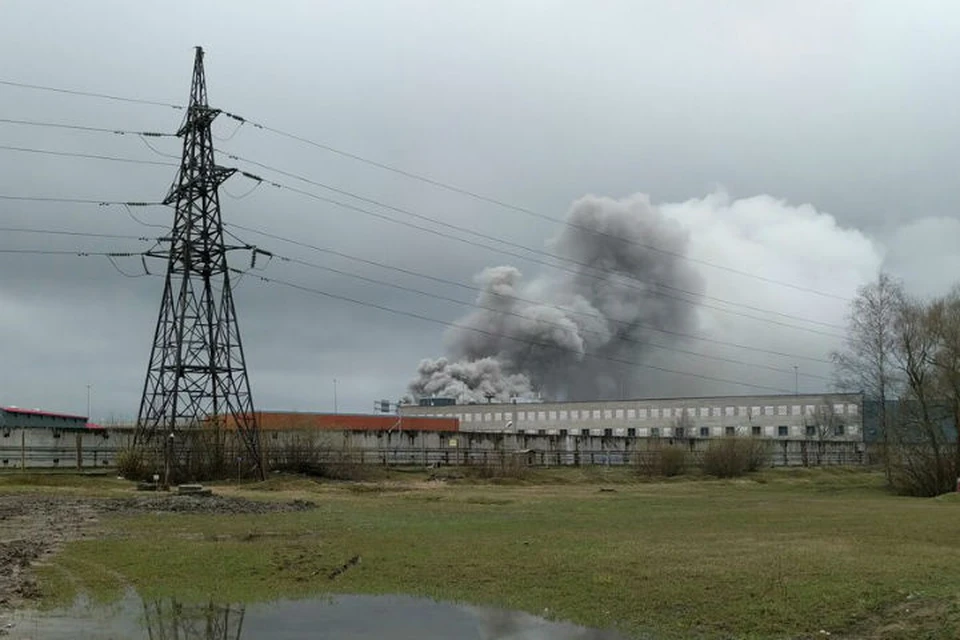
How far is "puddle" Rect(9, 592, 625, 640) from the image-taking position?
472 inches

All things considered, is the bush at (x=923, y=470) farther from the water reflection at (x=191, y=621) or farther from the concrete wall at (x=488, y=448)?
the water reflection at (x=191, y=621)

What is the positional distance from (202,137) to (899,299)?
1829 inches

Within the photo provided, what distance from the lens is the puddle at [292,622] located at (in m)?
12.0

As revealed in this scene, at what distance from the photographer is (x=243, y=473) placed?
56969 mm

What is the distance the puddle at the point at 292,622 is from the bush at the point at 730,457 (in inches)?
2614

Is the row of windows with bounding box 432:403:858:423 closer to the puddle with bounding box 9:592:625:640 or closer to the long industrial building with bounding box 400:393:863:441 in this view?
the long industrial building with bounding box 400:393:863:441

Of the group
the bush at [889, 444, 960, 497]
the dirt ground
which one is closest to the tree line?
the bush at [889, 444, 960, 497]

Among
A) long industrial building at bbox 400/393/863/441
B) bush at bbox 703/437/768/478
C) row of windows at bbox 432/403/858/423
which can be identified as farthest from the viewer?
row of windows at bbox 432/403/858/423

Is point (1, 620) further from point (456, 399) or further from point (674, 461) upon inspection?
point (456, 399)

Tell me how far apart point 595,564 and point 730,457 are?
63021 millimetres

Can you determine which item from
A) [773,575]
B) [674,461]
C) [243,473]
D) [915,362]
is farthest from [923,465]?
[773,575]

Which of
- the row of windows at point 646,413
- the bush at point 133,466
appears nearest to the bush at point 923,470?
the bush at point 133,466

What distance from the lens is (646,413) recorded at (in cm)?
14938

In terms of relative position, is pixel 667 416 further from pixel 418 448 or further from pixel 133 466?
pixel 133 466
